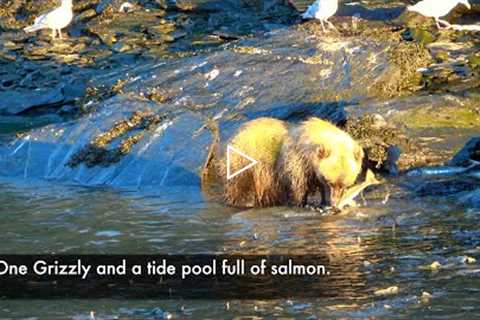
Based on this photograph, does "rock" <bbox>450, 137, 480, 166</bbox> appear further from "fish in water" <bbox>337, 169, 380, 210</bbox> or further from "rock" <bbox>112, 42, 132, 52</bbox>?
"rock" <bbox>112, 42, 132, 52</bbox>

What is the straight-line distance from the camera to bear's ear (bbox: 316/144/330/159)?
32.9 ft

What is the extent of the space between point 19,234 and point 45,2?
13.8m

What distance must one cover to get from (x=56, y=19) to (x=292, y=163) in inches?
441

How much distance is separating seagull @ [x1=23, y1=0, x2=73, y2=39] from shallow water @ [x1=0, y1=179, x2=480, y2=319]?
8186mm

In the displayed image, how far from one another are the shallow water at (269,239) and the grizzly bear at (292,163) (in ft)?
0.70

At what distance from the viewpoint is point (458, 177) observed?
11.0m

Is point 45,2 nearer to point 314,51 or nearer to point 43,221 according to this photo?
point 314,51

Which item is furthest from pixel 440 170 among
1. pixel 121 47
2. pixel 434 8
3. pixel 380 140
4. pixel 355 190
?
pixel 121 47

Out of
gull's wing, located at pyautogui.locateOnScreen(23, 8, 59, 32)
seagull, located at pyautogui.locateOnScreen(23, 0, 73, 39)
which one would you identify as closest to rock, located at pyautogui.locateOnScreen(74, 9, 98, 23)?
seagull, located at pyautogui.locateOnScreen(23, 0, 73, 39)

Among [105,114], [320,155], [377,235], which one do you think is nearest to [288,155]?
[320,155]

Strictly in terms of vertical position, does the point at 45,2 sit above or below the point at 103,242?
above

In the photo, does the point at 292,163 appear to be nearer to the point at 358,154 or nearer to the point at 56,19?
the point at 358,154

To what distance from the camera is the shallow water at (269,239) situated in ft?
24.0

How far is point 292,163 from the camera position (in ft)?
33.6
